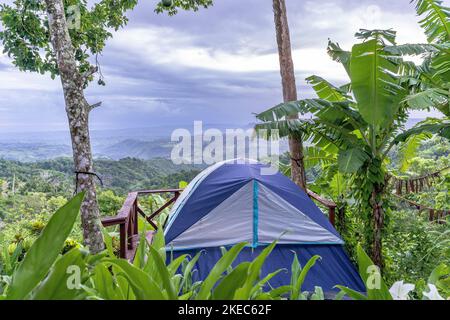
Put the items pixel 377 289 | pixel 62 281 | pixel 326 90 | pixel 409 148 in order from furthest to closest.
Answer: pixel 409 148 → pixel 326 90 → pixel 377 289 → pixel 62 281

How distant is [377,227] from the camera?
12.1 feet

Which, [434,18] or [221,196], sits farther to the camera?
[434,18]

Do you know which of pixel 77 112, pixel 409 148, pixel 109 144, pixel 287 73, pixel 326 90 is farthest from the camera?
pixel 109 144

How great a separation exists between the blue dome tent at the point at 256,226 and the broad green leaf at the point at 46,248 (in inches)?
98.8

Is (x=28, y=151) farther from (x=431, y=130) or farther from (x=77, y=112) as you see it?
(x=431, y=130)

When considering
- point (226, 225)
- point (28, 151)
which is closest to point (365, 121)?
point (226, 225)

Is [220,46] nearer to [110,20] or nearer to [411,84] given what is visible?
[110,20]

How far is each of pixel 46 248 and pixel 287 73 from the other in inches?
151

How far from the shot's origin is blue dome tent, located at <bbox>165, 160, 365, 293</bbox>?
124 inches

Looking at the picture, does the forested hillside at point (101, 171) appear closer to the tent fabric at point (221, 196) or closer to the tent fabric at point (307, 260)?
→ the tent fabric at point (221, 196)

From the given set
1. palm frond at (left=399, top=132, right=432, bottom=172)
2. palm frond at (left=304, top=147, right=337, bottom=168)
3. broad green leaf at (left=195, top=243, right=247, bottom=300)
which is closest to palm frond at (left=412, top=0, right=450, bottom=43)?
palm frond at (left=399, top=132, right=432, bottom=172)

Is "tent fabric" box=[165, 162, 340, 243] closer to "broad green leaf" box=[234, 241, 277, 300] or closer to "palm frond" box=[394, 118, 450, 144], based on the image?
"palm frond" box=[394, 118, 450, 144]

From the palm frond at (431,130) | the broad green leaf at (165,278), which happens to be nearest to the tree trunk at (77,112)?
the broad green leaf at (165,278)

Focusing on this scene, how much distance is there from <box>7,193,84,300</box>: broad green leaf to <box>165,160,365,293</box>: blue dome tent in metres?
2.51
